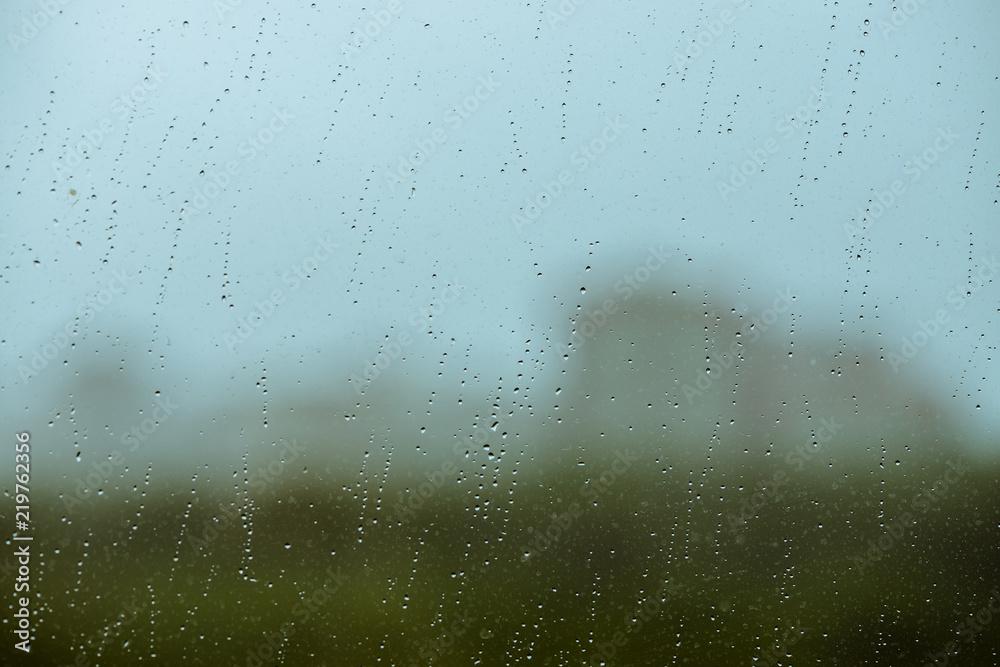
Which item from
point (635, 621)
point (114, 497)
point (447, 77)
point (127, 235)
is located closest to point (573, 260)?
point (447, 77)

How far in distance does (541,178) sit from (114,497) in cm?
99

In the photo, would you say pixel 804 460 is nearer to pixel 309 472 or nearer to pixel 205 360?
pixel 309 472

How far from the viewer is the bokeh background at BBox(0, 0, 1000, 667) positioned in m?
1.13

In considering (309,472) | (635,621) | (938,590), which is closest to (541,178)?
(309,472)

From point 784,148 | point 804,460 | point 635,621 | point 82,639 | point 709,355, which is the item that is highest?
point 784,148

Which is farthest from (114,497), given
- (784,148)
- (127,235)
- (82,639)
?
(784,148)

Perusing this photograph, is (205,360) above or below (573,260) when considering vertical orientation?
below

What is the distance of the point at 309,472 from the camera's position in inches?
44.8

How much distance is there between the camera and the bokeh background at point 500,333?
113 cm

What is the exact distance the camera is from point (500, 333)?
1159mm

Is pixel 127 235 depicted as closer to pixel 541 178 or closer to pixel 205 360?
pixel 205 360

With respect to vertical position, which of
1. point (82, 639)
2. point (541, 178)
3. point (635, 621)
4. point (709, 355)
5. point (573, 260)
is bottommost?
point (82, 639)

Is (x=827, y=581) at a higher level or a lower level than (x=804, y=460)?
lower

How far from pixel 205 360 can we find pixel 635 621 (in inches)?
36.9
